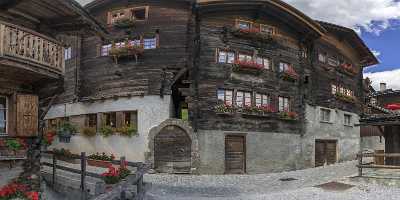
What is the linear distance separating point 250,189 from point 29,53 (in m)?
10.3

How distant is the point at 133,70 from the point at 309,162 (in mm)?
13551

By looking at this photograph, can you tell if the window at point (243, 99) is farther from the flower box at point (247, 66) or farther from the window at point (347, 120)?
the window at point (347, 120)

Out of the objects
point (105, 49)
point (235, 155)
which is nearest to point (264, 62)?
point (235, 155)

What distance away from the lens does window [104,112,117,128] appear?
74.9 ft

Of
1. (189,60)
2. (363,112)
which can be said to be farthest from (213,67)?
(363,112)

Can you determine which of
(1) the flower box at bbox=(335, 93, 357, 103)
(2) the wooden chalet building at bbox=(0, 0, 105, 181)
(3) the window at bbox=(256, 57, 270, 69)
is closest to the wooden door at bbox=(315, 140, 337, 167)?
(1) the flower box at bbox=(335, 93, 357, 103)

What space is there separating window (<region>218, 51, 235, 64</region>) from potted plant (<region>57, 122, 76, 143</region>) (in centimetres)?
1012

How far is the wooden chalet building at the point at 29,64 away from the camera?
11203mm

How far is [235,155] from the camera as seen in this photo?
22.7m

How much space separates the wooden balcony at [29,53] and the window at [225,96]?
36.0ft

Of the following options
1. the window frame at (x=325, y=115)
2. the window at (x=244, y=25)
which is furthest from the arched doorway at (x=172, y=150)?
the window frame at (x=325, y=115)

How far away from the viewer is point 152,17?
2283cm

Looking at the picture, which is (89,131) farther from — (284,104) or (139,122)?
(284,104)

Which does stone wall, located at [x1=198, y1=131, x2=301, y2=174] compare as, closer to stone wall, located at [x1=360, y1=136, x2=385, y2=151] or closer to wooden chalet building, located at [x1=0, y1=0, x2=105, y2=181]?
wooden chalet building, located at [x1=0, y1=0, x2=105, y2=181]
